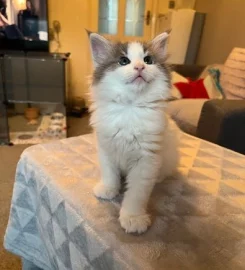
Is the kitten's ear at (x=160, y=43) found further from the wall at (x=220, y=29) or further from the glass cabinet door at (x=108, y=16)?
the glass cabinet door at (x=108, y=16)

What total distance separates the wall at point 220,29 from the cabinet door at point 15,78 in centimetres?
211

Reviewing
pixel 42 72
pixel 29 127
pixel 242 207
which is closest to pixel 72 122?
pixel 29 127

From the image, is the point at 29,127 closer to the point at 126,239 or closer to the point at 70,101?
the point at 70,101

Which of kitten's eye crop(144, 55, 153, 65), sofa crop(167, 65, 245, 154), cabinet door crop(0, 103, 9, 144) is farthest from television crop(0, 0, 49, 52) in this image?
kitten's eye crop(144, 55, 153, 65)

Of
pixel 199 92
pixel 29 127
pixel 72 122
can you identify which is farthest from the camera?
pixel 72 122

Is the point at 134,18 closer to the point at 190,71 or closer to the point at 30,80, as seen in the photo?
the point at 190,71

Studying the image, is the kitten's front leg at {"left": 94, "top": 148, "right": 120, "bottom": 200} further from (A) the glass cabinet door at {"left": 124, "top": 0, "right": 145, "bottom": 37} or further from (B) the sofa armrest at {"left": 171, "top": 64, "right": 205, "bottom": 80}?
(A) the glass cabinet door at {"left": 124, "top": 0, "right": 145, "bottom": 37}

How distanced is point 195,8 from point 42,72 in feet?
7.24

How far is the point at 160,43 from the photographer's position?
78 centimetres

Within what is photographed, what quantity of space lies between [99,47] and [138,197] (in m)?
0.43

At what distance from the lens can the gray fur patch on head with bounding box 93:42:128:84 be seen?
0.74m

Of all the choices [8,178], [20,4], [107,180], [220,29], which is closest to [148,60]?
[107,180]

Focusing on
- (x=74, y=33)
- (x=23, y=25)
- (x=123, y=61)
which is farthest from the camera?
(x=74, y=33)

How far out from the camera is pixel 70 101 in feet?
11.0
